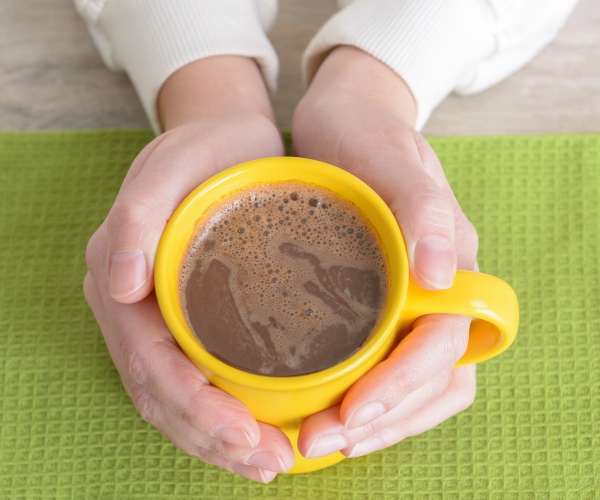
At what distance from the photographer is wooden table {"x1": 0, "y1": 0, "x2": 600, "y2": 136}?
74cm

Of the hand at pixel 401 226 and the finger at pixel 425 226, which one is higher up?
the finger at pixel 425 226

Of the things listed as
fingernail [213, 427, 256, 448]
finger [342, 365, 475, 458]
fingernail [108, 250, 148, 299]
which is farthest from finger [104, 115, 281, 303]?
finger [342, 365, 475, 458]

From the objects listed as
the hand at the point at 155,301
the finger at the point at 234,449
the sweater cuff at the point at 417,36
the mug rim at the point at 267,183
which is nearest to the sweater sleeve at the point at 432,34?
the sweater cuff at the point at 417,36

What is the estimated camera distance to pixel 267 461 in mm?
469

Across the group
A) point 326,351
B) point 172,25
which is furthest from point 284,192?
point 172,25

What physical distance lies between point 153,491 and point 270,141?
0.30 metres

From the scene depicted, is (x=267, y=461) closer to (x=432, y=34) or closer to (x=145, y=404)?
(x=145, y=404)

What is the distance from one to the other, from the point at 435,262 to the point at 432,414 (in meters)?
0.18

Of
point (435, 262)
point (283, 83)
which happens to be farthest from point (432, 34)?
point (435, 262)

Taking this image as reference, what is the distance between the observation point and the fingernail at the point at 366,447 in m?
0.54

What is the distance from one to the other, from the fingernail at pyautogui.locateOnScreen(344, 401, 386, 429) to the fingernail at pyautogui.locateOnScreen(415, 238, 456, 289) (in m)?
0.09

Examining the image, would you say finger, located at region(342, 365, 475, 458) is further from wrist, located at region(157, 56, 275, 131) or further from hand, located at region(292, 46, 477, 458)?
wrist, located at region(157, 56, 275, 131)

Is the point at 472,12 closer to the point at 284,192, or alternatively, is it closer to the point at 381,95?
the point at 381,95

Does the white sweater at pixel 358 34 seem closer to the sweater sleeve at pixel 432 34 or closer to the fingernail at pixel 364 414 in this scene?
the sweater sleeve at pixel 432 34
